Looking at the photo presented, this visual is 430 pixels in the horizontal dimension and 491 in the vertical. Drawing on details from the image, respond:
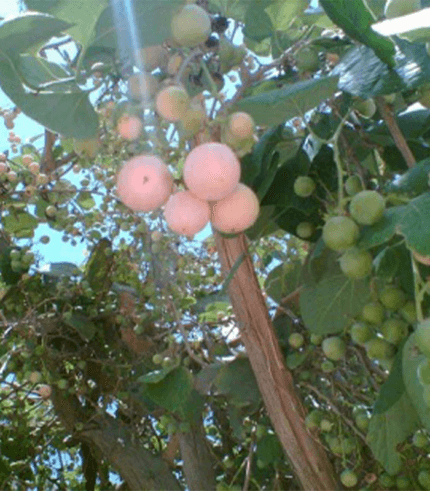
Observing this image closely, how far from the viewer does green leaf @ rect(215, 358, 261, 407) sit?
1213 mm

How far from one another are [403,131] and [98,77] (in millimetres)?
393

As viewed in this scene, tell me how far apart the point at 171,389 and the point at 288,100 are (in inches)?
18.1

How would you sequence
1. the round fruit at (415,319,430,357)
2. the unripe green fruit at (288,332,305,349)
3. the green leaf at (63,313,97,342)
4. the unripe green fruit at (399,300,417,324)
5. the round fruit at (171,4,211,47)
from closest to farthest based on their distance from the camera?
1. the round fruit at (415,319,430,357)
2. the round fruit at (171,4,211,47)
3. the unripe green fruit at (399,300,417,324)
4. the unripe green fruit at (288,332,305,349)
5. the green leaf at (63,313,97,342)

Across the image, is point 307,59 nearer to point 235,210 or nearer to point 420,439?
point 235,210

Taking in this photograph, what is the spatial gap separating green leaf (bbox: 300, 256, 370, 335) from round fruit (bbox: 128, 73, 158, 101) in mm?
347

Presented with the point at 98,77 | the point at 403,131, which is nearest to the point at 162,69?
the point at 98,77

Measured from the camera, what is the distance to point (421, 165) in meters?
0.80

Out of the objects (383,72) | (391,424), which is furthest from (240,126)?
(391,424)

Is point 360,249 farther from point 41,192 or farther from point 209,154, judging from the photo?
point 41,192

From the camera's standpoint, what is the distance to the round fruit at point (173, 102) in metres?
0.73

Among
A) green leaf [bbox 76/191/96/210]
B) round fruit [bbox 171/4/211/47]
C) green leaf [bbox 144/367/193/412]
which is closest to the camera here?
Result: round fruit [bbox 171/4/211/47]

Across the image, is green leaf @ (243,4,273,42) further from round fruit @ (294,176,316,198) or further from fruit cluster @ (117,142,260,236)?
fruit cluster @ (117,142,260,236)

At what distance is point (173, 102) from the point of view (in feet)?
2.40

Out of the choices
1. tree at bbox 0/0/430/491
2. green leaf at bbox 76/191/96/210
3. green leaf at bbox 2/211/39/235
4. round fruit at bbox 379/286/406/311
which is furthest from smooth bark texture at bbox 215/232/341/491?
green leaf at bbox 2/211/39/235
